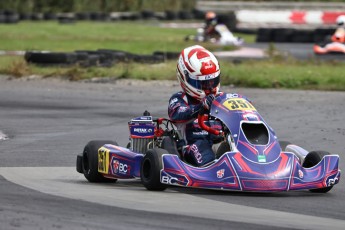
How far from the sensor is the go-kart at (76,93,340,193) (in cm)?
721

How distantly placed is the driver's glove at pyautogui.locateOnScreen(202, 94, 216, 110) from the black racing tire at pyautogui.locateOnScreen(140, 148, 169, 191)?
538mm

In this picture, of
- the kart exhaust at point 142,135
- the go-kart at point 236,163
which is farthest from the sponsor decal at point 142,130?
the go-kart at point 236,163

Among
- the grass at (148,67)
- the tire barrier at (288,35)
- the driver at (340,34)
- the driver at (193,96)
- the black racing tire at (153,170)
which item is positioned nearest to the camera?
the black racing tire at (153,170)

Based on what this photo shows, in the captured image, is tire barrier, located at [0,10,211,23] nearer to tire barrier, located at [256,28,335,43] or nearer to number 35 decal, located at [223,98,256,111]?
tire barrier, located at [256,28,335,43]

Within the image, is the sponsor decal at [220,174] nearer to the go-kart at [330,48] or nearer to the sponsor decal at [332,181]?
the sponsor decal at [332,181]

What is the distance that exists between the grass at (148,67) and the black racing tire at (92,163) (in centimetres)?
871

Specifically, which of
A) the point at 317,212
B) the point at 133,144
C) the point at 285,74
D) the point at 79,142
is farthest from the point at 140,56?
the point at 317,212

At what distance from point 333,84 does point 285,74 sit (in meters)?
1.19

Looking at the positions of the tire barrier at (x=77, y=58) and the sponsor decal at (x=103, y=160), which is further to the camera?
the tire barrier at (x=77, y=58)

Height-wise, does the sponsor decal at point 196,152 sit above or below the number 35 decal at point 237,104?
below

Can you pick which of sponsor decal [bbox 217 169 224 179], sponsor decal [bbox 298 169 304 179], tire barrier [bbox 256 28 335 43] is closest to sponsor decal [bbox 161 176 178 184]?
sponsor decal [bbox 217 169 224 179]

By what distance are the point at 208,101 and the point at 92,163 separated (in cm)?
114

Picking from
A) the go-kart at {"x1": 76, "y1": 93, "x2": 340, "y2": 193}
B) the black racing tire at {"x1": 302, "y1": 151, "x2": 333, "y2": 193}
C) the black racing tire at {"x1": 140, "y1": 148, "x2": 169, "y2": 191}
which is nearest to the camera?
the go-kart at {"x1": 76, "y1": 93, "x2": 340, "y2": 193}

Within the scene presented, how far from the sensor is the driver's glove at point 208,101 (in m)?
7.80
